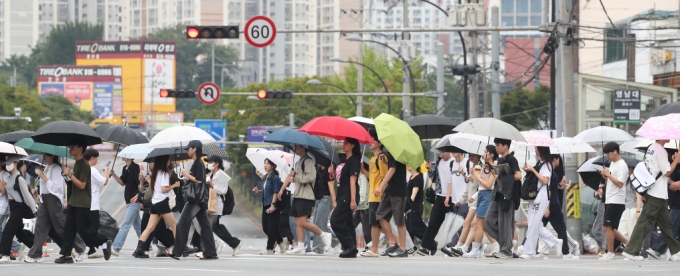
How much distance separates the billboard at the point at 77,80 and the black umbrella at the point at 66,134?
14804 cm

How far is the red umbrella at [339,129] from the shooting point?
15.4 metres

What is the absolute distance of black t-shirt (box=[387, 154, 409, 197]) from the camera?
50.6 feet

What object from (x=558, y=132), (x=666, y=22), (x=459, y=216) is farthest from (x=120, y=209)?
(x=459, y=216)

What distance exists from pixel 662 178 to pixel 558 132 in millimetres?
9294

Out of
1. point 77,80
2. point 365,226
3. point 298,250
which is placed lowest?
point 298,250

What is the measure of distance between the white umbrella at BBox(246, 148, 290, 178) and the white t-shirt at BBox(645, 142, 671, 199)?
21.2 ft

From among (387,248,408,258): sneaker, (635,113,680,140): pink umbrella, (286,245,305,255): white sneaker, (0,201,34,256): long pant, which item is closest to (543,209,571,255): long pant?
(387,248,408,258): sneaker

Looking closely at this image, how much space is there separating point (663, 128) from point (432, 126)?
18.8 ft

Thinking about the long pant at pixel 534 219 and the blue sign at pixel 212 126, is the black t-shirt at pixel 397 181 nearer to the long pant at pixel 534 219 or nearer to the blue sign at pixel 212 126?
the long pant at pixel 534 219

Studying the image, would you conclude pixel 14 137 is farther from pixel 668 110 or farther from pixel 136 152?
pixel 668 110

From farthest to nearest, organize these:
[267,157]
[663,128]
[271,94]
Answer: [271,94], [267,157], [663,128]

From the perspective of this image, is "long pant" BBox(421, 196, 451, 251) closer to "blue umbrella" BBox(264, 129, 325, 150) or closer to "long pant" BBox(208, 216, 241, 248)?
"blue umbrella" BBox(264, 129, 325, 150)

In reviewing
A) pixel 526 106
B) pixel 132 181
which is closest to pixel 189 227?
pixel 132 181

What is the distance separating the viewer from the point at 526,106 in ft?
234
